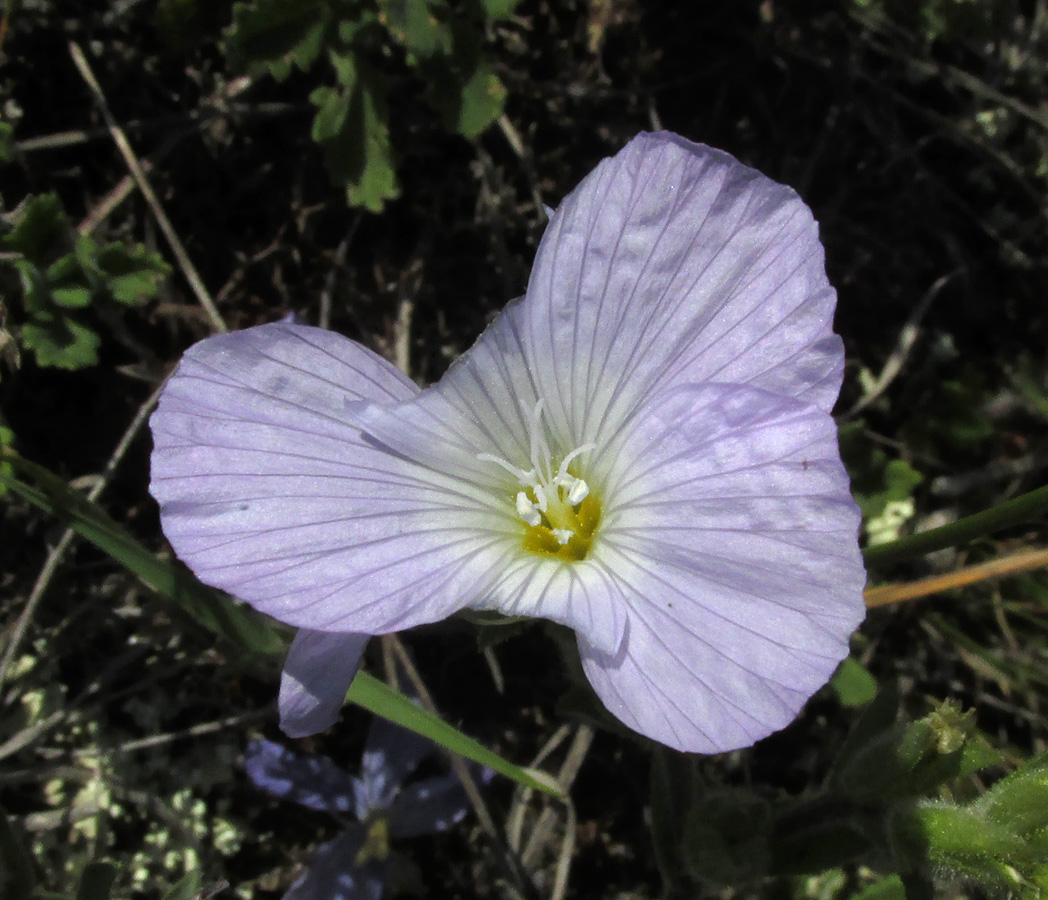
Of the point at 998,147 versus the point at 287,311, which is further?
the point at 998,147

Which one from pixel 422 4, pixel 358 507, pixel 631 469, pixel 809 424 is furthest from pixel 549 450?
pixel 422 4

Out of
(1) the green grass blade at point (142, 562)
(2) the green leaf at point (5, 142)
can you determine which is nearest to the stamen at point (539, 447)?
(1) the green grass blade at point (142, 562)

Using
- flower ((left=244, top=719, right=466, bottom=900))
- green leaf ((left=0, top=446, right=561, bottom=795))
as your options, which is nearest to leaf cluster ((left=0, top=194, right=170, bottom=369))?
green leaf ((left=0, top=446, right=561, bottom=795))

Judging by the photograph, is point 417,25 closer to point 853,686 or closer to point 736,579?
point 736,579

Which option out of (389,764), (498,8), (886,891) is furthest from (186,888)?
(498,8)

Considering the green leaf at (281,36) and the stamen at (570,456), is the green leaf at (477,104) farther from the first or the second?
the stamen at (570,456)

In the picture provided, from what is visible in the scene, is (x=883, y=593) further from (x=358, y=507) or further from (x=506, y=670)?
(x=358, y=507)

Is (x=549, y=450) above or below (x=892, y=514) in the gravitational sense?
above
